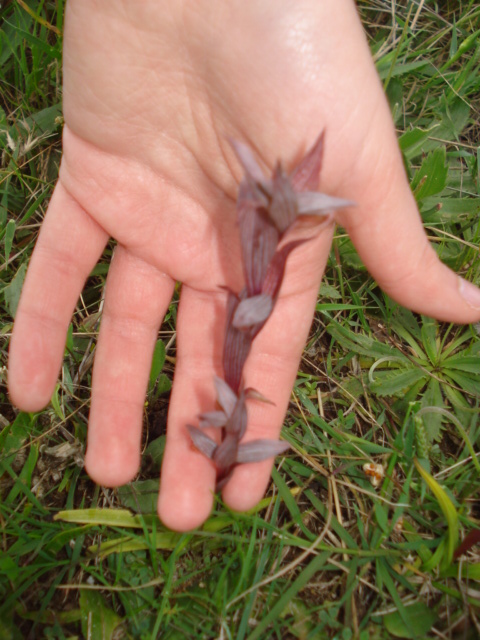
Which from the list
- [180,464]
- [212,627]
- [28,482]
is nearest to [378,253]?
[180,464]

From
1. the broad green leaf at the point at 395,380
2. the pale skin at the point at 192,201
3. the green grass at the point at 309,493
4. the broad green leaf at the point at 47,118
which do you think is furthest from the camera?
the broad green leaf at the point at 47,118

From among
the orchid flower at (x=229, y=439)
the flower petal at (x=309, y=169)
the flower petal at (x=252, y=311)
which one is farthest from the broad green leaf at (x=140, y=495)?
the flower petal at (x=309, y=169)

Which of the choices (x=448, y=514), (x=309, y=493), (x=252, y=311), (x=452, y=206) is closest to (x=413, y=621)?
(x=448, y=514)

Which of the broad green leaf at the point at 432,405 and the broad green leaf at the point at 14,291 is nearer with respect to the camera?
the broad green leaf at the point at 432,405

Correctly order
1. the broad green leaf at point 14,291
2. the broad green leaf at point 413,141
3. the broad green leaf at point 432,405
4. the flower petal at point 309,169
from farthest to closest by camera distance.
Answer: the broad green leaf at point 413,141
the broad green leaf at point 14,291
the broad green leaf at point 432,405
the flower petal at point 309,169

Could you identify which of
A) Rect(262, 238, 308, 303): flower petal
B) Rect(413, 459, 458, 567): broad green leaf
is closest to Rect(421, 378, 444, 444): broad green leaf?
Rect(413, 459, 458, 567): broad green leaf

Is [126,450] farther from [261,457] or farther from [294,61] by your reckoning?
[294,61]

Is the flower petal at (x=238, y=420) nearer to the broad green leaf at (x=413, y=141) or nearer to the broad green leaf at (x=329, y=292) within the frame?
the broad green leaf at (x=329, y=292)

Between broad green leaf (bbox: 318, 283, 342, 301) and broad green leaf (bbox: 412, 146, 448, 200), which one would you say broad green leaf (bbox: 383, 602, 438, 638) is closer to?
broad green leaf (bbox: 318, 283, 342, 301)
